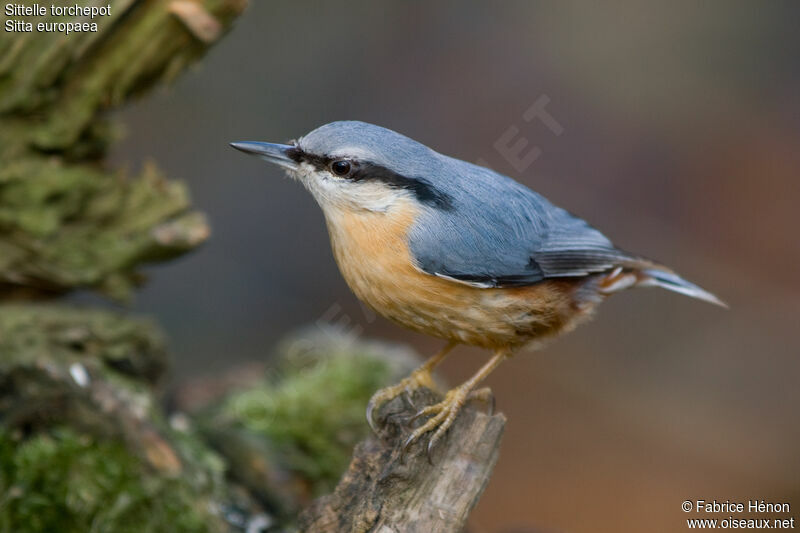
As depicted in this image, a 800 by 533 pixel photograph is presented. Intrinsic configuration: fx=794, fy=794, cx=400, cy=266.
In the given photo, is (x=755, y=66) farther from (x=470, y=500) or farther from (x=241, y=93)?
(x=470, y=500)

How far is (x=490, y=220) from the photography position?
2.87 m

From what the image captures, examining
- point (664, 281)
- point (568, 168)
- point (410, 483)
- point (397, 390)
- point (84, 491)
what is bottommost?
point (84, 491)

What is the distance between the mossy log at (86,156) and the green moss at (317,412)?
3.23 feet

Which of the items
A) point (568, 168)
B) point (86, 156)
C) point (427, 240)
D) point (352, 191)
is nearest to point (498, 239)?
point (427, 240)

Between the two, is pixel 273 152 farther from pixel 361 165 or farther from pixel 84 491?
pixel 84 491

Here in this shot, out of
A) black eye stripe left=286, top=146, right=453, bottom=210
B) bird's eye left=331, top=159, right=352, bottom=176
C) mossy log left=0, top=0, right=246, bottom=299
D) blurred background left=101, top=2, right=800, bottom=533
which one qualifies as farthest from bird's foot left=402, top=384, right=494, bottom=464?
blurred background left=101, top=2, right=800, bottom=533

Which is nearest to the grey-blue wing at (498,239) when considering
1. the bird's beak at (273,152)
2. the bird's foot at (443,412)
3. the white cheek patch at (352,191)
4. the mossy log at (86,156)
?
the white cheek patch at (352,191)

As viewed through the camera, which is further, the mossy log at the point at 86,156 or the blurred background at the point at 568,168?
the blurred background at the point at 568,168

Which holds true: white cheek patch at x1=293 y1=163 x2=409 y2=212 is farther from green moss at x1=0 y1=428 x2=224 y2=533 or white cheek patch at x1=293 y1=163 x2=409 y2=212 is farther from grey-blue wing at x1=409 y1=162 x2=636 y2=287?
green moss at x1=0 y1=428 x2=224 y2=533

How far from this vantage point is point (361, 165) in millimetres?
2779

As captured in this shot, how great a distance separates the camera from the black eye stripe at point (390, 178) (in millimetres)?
2788

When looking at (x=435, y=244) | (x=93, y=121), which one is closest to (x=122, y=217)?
(x=93, y=121)

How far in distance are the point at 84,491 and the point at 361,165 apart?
59.6 inches

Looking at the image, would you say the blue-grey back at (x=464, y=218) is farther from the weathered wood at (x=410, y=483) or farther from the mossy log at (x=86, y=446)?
the mossy log at (x=86, y=446)
